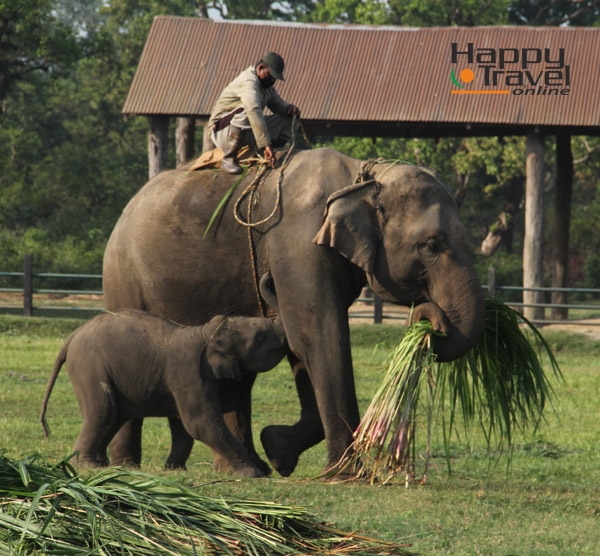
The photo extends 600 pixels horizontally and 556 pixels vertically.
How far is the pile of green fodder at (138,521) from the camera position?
488 centimetres

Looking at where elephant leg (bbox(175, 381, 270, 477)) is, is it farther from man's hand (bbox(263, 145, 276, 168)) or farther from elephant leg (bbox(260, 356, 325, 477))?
man's hand (bbox(263, 145, 276, 168))

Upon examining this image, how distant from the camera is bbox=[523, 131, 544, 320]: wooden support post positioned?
20328mm

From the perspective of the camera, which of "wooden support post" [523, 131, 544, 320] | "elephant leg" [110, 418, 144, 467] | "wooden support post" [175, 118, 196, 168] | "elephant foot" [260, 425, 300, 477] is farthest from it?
"wooden support post" [175, 118, 196, 168]

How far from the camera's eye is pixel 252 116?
862cm

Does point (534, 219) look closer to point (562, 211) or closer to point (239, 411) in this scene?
point (562, 211)

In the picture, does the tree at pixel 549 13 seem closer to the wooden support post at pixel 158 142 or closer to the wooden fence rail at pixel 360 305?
the wooden fence rail at pixel 360 305

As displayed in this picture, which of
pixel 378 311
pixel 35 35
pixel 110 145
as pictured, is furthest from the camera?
pixel 110 145

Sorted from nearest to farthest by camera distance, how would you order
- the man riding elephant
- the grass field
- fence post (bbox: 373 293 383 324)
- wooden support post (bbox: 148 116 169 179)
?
the grass field < the man riding elephant < fence post (bbox: 373 293 383 324) < wooden support post (bbox: 148 116 169 179)

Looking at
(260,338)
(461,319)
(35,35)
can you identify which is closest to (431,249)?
(461,319)

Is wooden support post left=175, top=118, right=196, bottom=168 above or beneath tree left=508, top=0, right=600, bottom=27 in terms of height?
beneath

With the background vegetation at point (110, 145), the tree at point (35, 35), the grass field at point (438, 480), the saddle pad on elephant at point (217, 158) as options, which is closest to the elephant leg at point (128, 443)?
the grass field at point (438, 480)

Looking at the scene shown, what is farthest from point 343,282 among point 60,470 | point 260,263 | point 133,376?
point 60,470

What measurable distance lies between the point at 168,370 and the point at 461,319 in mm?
1830

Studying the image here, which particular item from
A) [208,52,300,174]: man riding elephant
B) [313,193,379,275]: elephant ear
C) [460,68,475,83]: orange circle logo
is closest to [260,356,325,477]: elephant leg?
[313,193,379,275]: elephant ear
